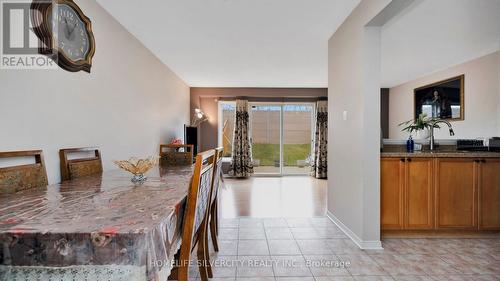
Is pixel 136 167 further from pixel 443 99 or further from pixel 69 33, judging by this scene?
pixel 443 99

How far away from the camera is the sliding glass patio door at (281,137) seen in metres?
6.28

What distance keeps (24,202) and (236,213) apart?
245 centimetres

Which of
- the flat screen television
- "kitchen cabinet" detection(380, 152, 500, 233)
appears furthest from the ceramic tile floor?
the flat screen television

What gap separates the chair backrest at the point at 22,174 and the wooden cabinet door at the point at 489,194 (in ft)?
12.8

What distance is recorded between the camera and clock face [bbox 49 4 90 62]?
1728 millimetres

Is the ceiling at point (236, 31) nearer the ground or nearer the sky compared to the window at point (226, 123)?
nearer the sky

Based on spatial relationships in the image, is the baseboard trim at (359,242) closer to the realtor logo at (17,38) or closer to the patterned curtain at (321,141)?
the realtor logo at (17,38)

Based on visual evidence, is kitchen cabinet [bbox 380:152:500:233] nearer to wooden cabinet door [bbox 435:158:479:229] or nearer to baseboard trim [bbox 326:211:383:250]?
wooden cabinet door [bbox 435:158:479:229]

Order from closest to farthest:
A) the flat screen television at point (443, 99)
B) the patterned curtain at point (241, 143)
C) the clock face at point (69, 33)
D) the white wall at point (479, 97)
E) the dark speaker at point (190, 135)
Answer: the clock face at point (69, 33)
the white wall at point (479, 97)
the flat screen television at point (443, 99)
the dark speaker at point (190, 135)
the patterned curtain at point (241, 143)

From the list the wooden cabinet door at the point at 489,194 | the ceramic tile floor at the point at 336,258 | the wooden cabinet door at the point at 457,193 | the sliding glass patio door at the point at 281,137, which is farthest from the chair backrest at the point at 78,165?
the sliding glass patio door at the point at 281,137

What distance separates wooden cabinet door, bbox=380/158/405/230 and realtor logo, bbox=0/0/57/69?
3.09m

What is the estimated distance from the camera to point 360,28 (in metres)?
2.24

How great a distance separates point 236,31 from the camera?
2.88 meters

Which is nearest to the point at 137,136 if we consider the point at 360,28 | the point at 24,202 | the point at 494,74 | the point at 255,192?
the point at 24,202
